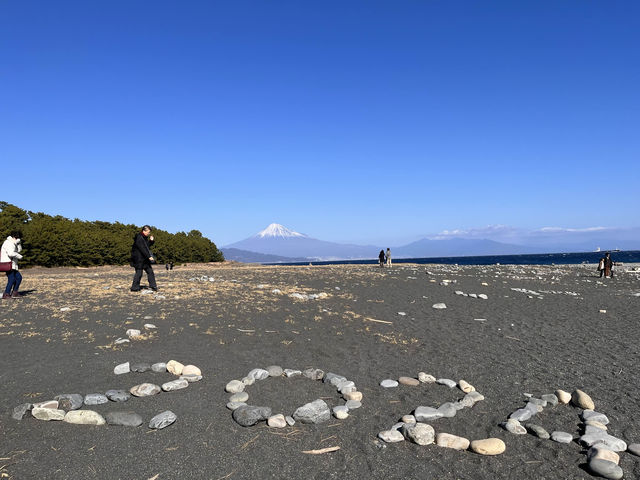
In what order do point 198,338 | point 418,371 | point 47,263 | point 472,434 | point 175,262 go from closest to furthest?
point 472,434, point 418,371, point 198,338, point 47,263, point 175,262

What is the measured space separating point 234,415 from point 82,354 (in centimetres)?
428

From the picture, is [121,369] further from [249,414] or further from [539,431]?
[539,431]

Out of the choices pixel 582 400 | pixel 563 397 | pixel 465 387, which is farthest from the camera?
pixel 465 387

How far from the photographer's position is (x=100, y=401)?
530 cm

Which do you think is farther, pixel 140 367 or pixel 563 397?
pixel 140 367

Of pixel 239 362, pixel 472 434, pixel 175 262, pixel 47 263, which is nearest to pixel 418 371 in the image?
pixel 472 434

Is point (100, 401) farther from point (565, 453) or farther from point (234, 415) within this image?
point (565, 453)

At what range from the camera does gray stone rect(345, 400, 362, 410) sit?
17.9 ft

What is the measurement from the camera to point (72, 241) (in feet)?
115

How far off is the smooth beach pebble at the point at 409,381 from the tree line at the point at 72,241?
3359cm

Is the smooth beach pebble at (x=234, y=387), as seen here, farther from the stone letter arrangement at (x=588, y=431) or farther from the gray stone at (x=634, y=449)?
the gray stone at (x=634, y=449)

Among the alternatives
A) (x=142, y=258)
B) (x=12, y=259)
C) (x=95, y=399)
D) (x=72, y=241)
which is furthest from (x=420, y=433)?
(x=72, y=241)

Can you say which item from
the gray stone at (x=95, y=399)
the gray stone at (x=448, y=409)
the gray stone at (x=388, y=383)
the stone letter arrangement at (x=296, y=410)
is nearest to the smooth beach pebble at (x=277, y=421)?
the stone letter arrangement at (x=296, y=410)

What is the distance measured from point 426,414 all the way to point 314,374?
2.20m
